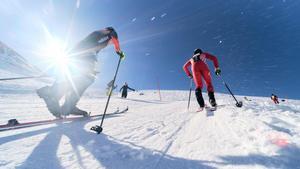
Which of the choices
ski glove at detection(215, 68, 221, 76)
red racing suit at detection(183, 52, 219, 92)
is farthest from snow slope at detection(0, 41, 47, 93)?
ski glove at detection(215, 68, 221, 76)

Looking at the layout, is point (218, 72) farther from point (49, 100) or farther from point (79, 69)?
point (49, 100)

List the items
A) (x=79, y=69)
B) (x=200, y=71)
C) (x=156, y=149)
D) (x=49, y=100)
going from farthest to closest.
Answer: (x=200, y=71) → (x=79, y=69) → (x=49, y=100) → (x=156, y=149)

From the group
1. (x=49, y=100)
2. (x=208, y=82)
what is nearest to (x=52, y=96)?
(x=49, y=100)

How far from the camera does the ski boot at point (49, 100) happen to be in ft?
15.9

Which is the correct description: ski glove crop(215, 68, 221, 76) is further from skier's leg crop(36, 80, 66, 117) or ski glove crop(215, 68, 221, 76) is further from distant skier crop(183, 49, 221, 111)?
skier's leg crop(36, 80, 66, 117)

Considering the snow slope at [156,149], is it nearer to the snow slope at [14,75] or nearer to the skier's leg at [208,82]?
the skier's leg at [208,82]

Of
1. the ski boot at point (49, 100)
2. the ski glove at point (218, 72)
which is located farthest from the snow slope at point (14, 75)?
the ski glove at point (218, 72)

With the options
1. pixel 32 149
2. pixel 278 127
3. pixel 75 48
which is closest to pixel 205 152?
pixel 278 127

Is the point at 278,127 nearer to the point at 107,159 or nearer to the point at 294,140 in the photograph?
the point at 294,140

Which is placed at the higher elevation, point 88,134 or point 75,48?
point 75,48

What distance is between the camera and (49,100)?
192 inches

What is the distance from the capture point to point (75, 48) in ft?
17.0

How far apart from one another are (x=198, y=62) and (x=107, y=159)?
21.3 ft

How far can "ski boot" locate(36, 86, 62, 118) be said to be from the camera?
4.85 meters
